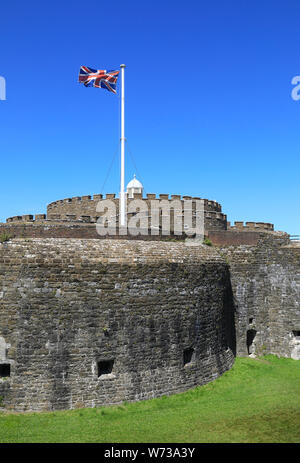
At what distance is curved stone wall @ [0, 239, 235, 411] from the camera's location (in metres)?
12.0

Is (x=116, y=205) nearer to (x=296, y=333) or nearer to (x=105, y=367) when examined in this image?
(x=296, y=333)

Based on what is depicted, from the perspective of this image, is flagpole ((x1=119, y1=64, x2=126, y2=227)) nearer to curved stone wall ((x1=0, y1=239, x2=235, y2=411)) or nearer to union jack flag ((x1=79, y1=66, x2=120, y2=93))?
union jack flag ((x1=79, y1=66, x2=120, y2=93))

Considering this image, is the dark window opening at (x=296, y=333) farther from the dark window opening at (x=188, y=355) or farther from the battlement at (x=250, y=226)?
the battlement at (x=250, y=226)

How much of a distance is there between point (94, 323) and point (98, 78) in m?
11.8

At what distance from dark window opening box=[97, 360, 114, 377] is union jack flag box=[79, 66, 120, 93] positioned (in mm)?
12463

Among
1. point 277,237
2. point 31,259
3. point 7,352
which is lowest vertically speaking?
point 7,352

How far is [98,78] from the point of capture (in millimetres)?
18828

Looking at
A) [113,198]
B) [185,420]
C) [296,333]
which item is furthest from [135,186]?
[185,420]

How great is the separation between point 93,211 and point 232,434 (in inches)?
752

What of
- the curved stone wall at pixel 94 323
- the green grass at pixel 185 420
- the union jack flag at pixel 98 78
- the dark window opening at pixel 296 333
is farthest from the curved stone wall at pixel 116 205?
the green grass at pixel 185 420

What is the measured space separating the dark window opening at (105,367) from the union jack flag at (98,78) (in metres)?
12.5

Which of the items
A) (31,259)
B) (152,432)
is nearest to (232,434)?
(152,432)
